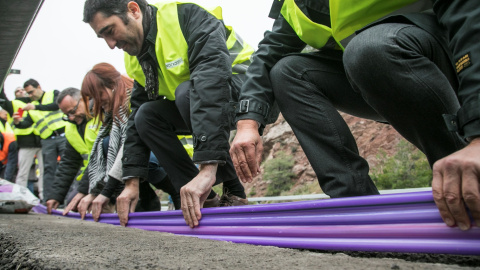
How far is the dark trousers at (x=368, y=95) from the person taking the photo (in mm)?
1076

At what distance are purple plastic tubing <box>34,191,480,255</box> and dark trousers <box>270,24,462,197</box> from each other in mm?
248

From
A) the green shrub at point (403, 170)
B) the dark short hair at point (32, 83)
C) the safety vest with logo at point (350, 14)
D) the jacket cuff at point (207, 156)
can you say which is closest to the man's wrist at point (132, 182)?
the jacket cuff at point (207, 156)

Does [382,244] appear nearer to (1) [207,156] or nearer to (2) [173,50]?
(1) [207,156]

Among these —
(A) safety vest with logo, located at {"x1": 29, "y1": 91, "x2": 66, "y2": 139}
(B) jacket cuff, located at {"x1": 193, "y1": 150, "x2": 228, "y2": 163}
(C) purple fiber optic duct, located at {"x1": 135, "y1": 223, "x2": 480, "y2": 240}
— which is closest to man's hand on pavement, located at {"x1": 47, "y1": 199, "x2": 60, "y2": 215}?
(A) safety vest with logo, located at {"x1": 29, "y1": 91, "x2": 66, "y2": 139}

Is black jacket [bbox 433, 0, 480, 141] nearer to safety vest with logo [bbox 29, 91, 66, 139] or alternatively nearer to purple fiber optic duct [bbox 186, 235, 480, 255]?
purple fiber optic duct [bbox 186, 235, 480, 255]

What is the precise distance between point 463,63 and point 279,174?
945cm

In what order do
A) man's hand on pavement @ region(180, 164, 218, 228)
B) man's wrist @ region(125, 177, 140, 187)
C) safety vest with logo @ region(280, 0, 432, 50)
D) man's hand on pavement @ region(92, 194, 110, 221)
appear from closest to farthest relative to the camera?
safety vest with logo @ region(280, 0, 432, 50), man's hand on pavement @ region(180, 164, 218, 228), man's wrist @ region(125, 177, 140, 187), man's hand on pavement @ region(92, 194, 110, 221)

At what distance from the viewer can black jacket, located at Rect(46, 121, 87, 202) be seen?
3598 millimetres

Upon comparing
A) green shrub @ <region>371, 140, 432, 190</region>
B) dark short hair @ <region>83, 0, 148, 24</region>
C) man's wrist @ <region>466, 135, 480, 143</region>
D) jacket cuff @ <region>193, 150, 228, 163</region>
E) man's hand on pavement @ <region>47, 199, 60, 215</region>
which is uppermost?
dark short hair @ <region>83, 0, 148, 24</region>

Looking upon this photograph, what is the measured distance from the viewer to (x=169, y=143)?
7.30 ft

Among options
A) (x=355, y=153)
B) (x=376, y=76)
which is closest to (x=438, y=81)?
(x=376, y=76)

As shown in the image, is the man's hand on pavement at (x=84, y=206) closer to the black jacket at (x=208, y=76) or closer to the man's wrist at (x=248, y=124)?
the black jacket at (x=208, y=76)

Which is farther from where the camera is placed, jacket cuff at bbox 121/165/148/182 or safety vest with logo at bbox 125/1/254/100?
jacket cuff at bbox 121/165/148/182

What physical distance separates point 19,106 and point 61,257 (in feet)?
22.9
